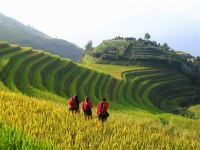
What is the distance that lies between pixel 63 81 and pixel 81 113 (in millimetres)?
43984

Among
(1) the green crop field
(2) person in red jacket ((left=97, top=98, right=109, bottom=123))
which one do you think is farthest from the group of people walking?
(1) the green crop field

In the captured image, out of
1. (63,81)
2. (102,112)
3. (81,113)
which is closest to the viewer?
(102,112)

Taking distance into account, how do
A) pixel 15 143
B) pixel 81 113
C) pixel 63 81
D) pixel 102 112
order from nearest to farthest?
pixel 15 143, pixel 102 112, pixel 81 113, pixel 63 81

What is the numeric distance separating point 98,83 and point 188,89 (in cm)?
6020

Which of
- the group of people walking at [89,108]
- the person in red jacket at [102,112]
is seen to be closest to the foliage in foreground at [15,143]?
the group of people walking at [89,108]

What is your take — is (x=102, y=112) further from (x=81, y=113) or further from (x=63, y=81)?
(x=63, y=81)

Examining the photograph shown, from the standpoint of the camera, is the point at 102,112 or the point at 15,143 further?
the point at 102,112

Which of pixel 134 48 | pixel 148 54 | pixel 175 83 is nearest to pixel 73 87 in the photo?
pixel 175 83

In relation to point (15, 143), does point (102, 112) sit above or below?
above

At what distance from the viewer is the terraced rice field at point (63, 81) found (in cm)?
5225

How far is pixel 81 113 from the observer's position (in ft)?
71.5

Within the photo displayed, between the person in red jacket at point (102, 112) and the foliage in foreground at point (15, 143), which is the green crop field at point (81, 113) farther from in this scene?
the person in red jacket at point (102, 112)

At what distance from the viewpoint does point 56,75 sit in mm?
66375

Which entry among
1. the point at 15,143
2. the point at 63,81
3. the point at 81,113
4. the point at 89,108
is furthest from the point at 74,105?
the point at 63,81
